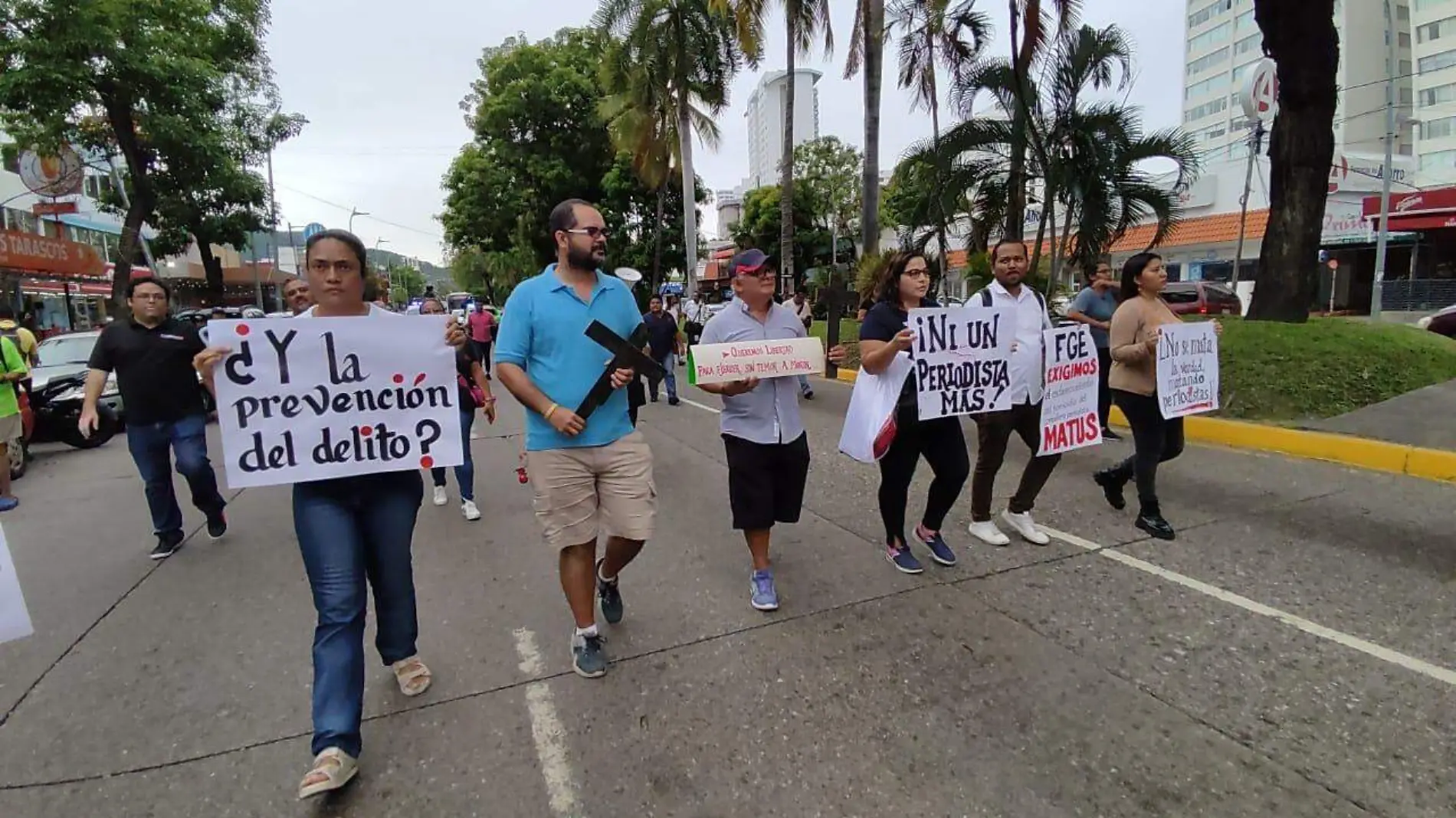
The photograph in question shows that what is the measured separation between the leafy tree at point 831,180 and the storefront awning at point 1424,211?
2029 cm

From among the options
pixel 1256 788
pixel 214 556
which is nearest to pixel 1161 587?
pixel 1256 788

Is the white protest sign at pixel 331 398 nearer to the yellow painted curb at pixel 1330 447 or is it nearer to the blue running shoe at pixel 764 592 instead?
the blue running shoe at pixel 764 592

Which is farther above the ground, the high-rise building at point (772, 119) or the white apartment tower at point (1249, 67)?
the high-rise building at point (772, 119)

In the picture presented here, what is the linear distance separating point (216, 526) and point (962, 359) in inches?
205

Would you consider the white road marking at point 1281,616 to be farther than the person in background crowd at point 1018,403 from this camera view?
No

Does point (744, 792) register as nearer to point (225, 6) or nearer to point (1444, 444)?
point (1444, 444)

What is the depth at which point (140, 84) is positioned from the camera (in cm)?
1895

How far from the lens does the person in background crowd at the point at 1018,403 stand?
4664 millimetres

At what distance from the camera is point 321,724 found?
2709 millimetres

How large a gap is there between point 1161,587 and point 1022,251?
6.41 feet

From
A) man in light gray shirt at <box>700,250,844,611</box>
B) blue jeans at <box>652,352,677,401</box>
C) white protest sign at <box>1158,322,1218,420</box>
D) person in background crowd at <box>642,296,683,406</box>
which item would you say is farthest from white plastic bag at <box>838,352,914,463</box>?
blue jeans at <box>652,352,677,401</box>

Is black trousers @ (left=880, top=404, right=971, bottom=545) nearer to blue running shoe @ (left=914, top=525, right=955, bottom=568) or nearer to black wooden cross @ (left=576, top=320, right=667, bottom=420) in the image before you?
blue running shoe @ (left=914, top=525, right=955, bottom=568)

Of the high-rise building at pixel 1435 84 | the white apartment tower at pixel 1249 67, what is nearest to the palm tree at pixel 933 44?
the white apartment tower at pixel 1249 67

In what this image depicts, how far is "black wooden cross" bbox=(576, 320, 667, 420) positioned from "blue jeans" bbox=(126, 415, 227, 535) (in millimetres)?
3557
